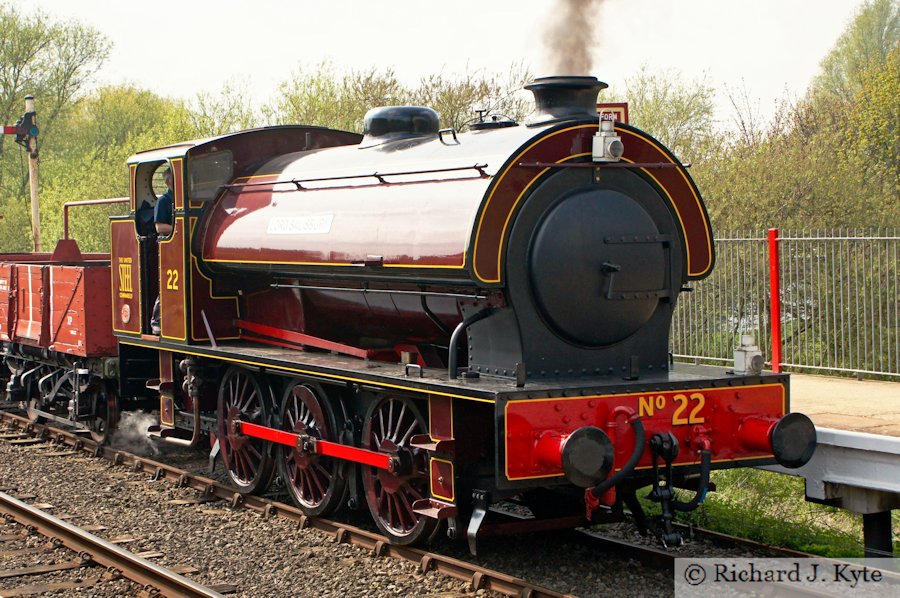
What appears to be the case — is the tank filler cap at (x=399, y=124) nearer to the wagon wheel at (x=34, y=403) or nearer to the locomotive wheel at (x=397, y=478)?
the locomotive wheel at (x=397, y=478)

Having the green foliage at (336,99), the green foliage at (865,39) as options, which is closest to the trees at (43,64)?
the green foliage at (336,99)

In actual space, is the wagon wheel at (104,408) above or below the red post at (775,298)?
below

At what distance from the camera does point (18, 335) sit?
13.3m

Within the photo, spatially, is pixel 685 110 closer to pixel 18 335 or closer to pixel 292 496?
pixel 18 335

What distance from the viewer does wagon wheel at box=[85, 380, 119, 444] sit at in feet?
37.7

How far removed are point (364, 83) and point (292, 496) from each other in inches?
801

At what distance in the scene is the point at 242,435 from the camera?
909cm

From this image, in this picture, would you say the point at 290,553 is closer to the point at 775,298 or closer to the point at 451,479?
the point at 451,479

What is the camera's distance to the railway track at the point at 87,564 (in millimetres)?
6504

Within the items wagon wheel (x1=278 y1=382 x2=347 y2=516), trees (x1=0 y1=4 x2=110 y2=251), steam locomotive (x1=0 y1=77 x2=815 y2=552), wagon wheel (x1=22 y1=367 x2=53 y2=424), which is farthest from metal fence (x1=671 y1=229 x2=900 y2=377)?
trees (x1=0 y1=4 x2=110 y2=251)

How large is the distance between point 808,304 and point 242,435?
7.05m

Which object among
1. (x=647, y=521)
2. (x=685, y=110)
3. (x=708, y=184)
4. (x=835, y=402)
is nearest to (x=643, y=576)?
(x=647, y=521)

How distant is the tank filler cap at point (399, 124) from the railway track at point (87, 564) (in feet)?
11.9

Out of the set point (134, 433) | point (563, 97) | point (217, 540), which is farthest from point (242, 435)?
point (563, 97)
